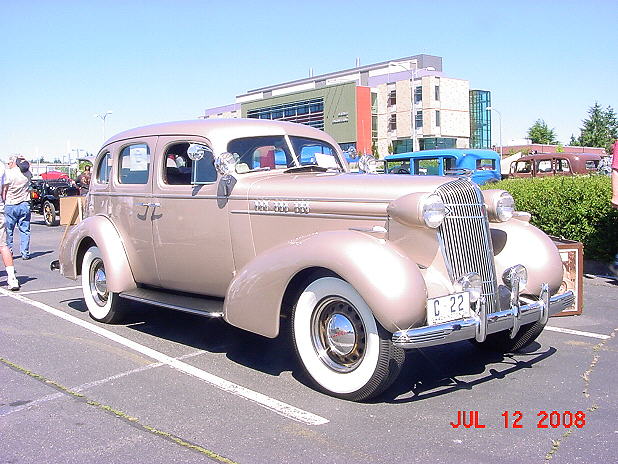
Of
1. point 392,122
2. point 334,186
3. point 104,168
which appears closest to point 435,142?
point 392,122

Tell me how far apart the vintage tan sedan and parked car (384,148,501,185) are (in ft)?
38.0

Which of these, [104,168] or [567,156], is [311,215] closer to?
[104,168]

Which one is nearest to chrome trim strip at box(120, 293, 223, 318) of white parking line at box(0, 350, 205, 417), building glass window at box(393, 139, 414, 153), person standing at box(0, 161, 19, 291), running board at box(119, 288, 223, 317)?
running board at box(119, 288, 223, 317)

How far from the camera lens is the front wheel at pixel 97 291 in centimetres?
639

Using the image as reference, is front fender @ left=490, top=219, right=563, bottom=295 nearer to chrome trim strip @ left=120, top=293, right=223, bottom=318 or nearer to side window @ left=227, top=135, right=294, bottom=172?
side window @ left=227, top=135, right=294, bottom=172

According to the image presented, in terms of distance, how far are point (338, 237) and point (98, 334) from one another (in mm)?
2955

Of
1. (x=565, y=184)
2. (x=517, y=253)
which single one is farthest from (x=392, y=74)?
(x=517, y=253)

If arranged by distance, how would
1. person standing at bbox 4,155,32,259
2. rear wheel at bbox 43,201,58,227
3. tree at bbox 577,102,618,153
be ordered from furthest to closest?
tree at bbox 577,102,618,153, rear wheel at bbox 43,201,58,227, person standing at bbox 4,155,32,259

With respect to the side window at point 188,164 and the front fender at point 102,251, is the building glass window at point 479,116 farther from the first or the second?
the side window at point 188,164

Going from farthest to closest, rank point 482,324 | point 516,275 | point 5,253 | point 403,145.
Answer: point 403,145, point 5,253, point 516,275, point 482,324

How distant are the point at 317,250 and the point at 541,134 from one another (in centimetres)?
7133

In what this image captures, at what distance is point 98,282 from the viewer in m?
6.64

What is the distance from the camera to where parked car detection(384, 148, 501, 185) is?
18.1 meters

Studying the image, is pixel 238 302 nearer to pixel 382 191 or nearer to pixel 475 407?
pixel 382 191
